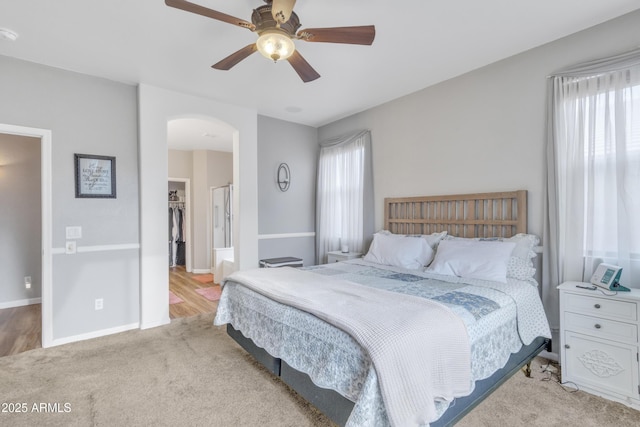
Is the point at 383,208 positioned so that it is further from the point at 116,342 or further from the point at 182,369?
the point at 116,342

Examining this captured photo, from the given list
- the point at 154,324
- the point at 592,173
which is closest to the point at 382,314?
the point at 592,173

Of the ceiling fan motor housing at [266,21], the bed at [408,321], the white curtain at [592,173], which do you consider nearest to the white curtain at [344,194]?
the bed at [408,321]

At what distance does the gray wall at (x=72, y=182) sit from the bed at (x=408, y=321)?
58.4 inches

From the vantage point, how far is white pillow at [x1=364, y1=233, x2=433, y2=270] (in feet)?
10.7

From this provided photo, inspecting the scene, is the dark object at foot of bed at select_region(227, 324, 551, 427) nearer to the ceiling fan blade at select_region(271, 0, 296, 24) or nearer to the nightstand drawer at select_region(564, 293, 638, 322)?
the nightstand drawer at select_region(564, 293, 638, 322)

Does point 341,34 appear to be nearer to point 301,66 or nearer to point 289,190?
point 301,66

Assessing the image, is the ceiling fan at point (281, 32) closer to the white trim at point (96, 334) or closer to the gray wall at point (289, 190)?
the gray wall at point (289, 190)

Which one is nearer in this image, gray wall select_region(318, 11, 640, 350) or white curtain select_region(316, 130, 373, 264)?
gray wall select_region(318, 11, 640, 350)

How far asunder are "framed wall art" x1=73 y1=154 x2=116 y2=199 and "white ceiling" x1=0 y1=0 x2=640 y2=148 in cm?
92

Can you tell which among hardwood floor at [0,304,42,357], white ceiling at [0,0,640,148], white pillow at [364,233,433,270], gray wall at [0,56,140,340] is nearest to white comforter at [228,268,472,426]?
white pillow at [364,233,433,270]

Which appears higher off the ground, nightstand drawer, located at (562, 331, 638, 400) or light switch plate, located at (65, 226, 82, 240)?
light switch plate, located at (65, 226, 82, 240)

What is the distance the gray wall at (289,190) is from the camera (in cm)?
475

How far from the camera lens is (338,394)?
5.57 ft

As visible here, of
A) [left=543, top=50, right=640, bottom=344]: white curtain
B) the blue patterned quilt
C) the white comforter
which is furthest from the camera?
[left=543, top=50, right=640, bottom=344]: white curtain
